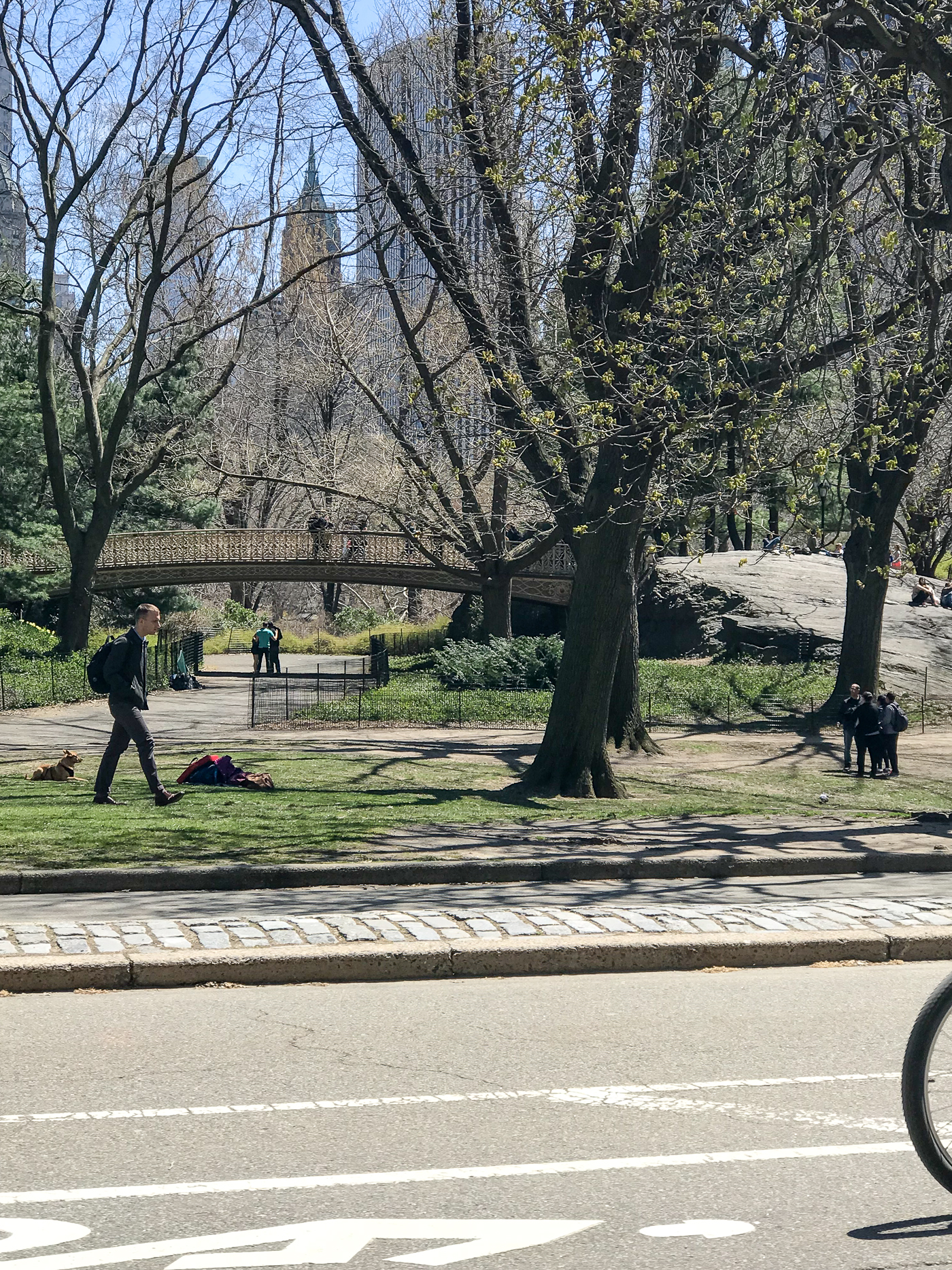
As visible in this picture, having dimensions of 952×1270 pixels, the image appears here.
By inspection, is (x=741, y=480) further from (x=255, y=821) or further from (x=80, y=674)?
(x=80, y=674)

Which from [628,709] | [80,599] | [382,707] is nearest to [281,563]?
[80,599]

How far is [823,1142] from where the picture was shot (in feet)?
15.5

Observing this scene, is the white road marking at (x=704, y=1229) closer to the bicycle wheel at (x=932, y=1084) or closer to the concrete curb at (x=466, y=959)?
the bicycle wheel at (x=932, y=1084)

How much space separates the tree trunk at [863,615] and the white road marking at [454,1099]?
21.2 meters

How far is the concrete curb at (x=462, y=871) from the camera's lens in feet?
30.0

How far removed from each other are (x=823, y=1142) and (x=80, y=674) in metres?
27.8

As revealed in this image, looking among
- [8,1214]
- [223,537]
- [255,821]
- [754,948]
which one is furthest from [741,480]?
[223,537]

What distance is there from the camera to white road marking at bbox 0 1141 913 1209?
4.16m

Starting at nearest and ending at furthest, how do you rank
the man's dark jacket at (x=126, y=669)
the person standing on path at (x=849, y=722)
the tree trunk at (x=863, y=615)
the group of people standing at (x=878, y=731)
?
the man's dark jacket at (x=126, y=669) → the group of people standing at (x=878, y=731) → the person standing on path at (x=849, y=722) → the tree trunk at (x=863, y=615)

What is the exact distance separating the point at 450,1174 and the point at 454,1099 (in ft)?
2.67

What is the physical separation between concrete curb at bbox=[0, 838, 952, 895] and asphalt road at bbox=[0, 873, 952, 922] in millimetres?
102

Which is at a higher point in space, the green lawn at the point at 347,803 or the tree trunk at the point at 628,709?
the tree trunk at the point at 628,709

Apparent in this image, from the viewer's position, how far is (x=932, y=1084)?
395 centimetres

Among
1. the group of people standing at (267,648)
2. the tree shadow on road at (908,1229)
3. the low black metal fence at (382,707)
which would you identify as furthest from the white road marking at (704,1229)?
the group of people standing at (267,648)
